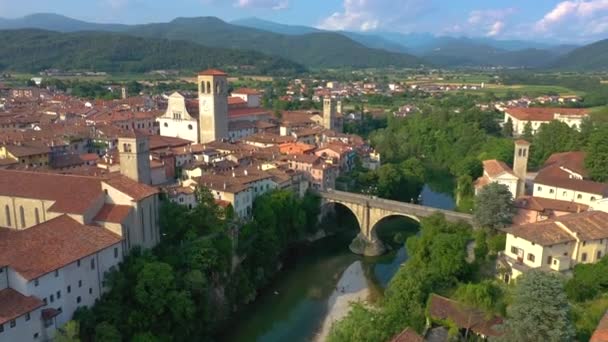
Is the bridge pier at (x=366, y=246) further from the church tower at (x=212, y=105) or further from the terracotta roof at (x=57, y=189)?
the church tower at (x=212, y=105)

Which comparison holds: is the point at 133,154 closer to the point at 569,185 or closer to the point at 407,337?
the point at 407,337

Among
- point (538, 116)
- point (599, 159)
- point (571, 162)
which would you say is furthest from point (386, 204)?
point (538, 116)

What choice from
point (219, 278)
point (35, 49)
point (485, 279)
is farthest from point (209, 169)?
point (35, 49)

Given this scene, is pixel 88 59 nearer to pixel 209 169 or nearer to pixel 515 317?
pixel 209 169

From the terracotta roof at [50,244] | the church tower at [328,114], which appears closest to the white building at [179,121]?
the church tower at [328,114]

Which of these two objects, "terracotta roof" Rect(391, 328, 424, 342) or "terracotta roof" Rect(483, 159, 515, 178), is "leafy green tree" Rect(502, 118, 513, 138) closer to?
"terracotta roof" Rect(483, 159, 515, 178)

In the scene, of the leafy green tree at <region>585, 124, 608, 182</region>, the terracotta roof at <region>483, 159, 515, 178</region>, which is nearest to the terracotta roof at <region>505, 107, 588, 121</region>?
the terracotta roof at <region>483, 159, 515, 178</region>
